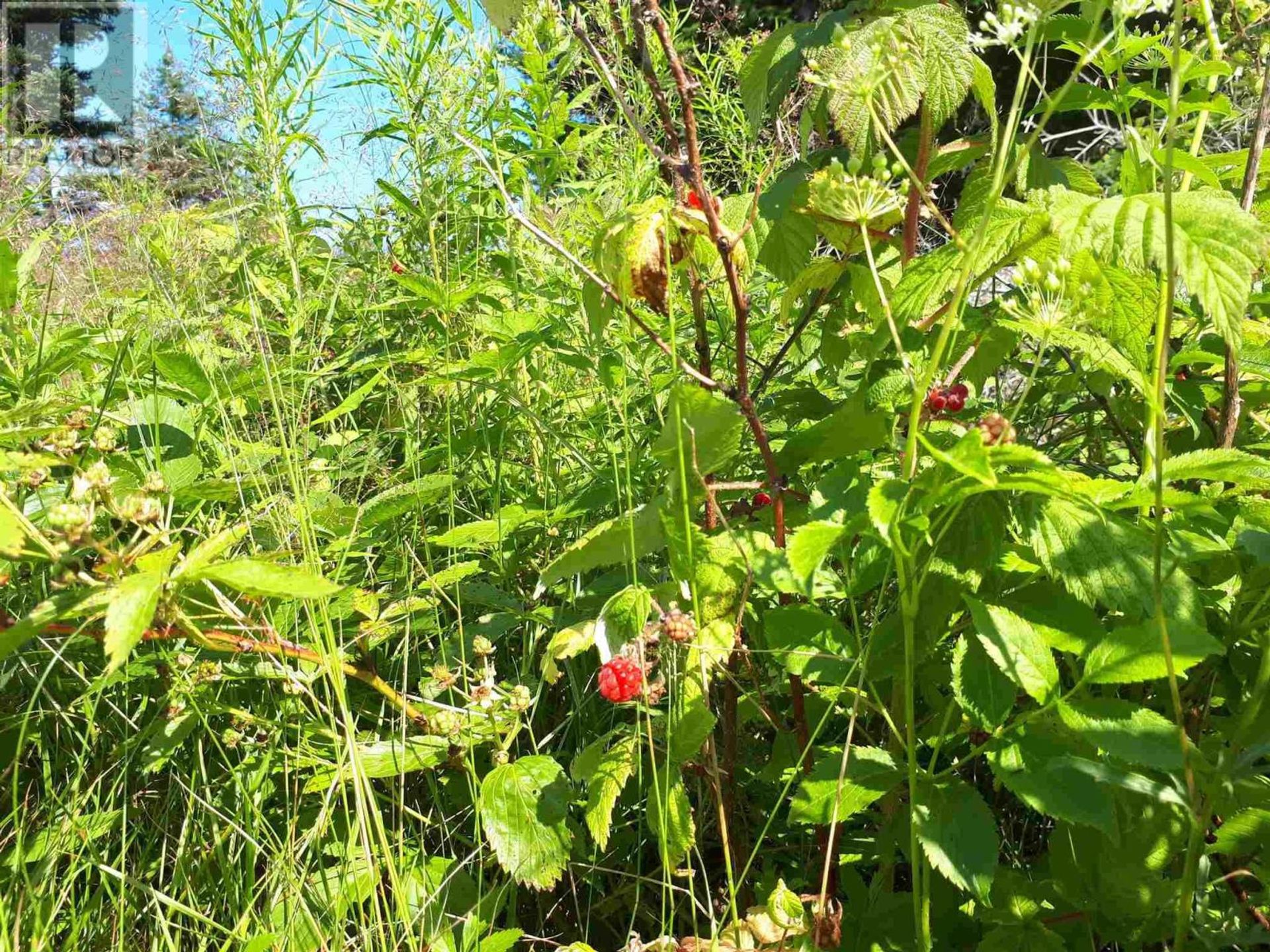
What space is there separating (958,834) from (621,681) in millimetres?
330

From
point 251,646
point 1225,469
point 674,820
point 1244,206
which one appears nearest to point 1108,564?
point 1225,469

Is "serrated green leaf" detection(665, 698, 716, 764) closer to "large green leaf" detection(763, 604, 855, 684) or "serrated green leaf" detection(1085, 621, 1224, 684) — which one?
"large green leaf" detection(763, 604, 855, 684)

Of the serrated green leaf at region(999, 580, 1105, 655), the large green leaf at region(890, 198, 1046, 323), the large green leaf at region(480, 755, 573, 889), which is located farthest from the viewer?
the large green leaf at region(480, 755, 573, 889)

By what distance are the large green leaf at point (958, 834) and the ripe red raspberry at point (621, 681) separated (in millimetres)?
276

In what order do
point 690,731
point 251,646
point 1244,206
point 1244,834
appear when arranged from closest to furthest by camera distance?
1. point 1244,834
2. point 690,731
3. point 251,646
4. point 1244,206

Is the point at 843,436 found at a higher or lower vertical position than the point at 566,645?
higher

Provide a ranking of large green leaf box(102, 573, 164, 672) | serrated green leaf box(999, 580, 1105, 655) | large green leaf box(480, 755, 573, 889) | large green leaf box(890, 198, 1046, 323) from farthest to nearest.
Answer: large green leaf box(480, 755, 573, 889) < large green leaf box(890, 198, 1046, 323) < serrated green leaf box(999, 580, 1105, 655) < large green leaf box(102, 573, 164, 672)

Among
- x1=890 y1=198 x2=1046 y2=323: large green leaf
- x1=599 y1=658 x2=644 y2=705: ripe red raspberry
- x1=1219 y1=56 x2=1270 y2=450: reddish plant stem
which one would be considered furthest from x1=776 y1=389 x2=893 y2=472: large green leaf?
x1=1219 y1=56 x2=1270 y2=450: reddish plant stem

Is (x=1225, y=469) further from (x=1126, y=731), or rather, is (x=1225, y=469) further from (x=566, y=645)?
(x=566, y=645)

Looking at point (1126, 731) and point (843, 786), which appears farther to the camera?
point (843, 786)

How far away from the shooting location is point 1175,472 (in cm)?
91

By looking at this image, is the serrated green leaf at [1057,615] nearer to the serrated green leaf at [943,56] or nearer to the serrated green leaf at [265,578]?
the serrated green leaf at [943,56]

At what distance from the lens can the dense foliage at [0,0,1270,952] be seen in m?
0.83

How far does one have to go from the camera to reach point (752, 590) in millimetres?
1121
